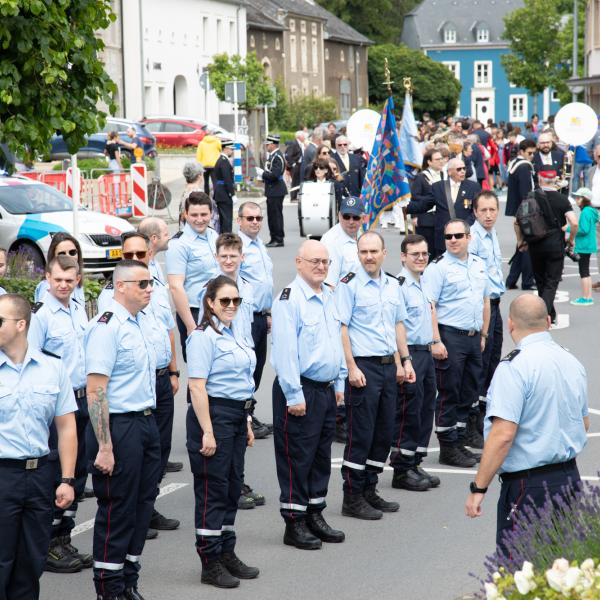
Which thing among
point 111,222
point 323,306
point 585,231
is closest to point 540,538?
point 323,306

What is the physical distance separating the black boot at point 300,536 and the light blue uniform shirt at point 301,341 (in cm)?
83

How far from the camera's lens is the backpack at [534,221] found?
16.2 meters

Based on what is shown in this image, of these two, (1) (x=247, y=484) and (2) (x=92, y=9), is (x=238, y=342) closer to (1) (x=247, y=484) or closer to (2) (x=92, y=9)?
(1) (x=247, y=484)

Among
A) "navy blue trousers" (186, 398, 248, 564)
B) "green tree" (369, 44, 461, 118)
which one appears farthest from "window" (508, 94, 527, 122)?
"navy blue trousers" (186, 398, 248, 564)

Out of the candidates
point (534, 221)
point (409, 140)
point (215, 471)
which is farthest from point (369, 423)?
point (409, 140)

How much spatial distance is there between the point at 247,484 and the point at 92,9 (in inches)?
205

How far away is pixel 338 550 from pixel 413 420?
1677 mm

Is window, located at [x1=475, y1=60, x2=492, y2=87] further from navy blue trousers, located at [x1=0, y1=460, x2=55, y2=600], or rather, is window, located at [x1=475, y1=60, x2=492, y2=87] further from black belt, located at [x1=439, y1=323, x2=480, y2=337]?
navy blue trousers, located at [x1=0, y1=460, x2=55, y2=600]

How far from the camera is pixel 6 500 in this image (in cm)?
635

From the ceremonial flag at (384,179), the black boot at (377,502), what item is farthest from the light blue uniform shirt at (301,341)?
the ceremonial flag at (384,179)

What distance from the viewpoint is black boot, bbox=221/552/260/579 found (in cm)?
A: 790

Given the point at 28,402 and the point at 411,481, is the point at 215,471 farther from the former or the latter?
the point at 411,481

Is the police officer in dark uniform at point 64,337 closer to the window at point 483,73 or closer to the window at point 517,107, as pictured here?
the window at point 517,107

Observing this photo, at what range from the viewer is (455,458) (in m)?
10.6
